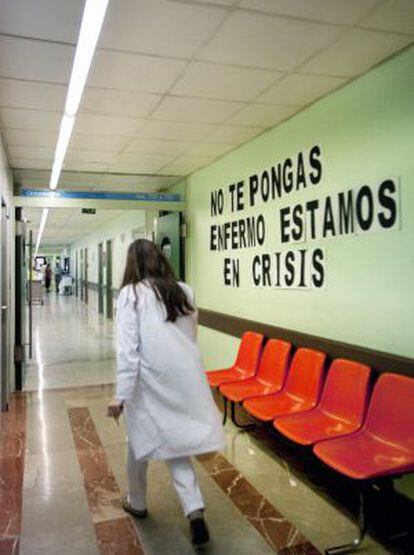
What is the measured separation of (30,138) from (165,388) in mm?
3242

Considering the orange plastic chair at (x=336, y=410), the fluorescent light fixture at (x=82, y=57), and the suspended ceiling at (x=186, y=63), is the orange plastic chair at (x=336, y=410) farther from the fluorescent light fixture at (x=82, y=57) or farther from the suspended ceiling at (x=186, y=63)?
the fluorescent light fixture at (x=82, y=57)

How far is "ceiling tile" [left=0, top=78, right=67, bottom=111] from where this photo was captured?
131 inches

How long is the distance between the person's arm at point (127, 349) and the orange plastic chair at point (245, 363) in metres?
1.90

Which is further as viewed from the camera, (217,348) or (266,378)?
(217,348)

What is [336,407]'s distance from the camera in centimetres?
318

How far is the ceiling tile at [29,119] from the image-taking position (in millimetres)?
3871

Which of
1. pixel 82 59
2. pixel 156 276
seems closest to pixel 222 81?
pixel 82 59

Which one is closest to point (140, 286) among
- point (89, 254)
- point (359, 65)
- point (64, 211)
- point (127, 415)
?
point (127, 415)

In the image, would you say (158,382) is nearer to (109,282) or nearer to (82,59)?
(82,59)

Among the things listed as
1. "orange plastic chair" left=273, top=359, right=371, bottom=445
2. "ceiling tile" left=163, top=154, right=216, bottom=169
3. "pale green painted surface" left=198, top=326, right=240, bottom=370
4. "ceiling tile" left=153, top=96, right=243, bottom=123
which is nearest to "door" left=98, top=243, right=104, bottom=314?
"pale green painted surface" left=198, top=326, right=240, bottom=370

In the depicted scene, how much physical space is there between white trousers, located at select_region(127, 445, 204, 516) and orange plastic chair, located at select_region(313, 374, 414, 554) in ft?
2.19

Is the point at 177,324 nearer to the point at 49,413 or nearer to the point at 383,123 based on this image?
the point at 383,123

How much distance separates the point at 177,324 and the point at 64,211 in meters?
8.68

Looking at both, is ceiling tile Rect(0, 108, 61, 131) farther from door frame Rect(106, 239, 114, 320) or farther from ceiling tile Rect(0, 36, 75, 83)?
door frame Rect(106, 239, 114, 320)
